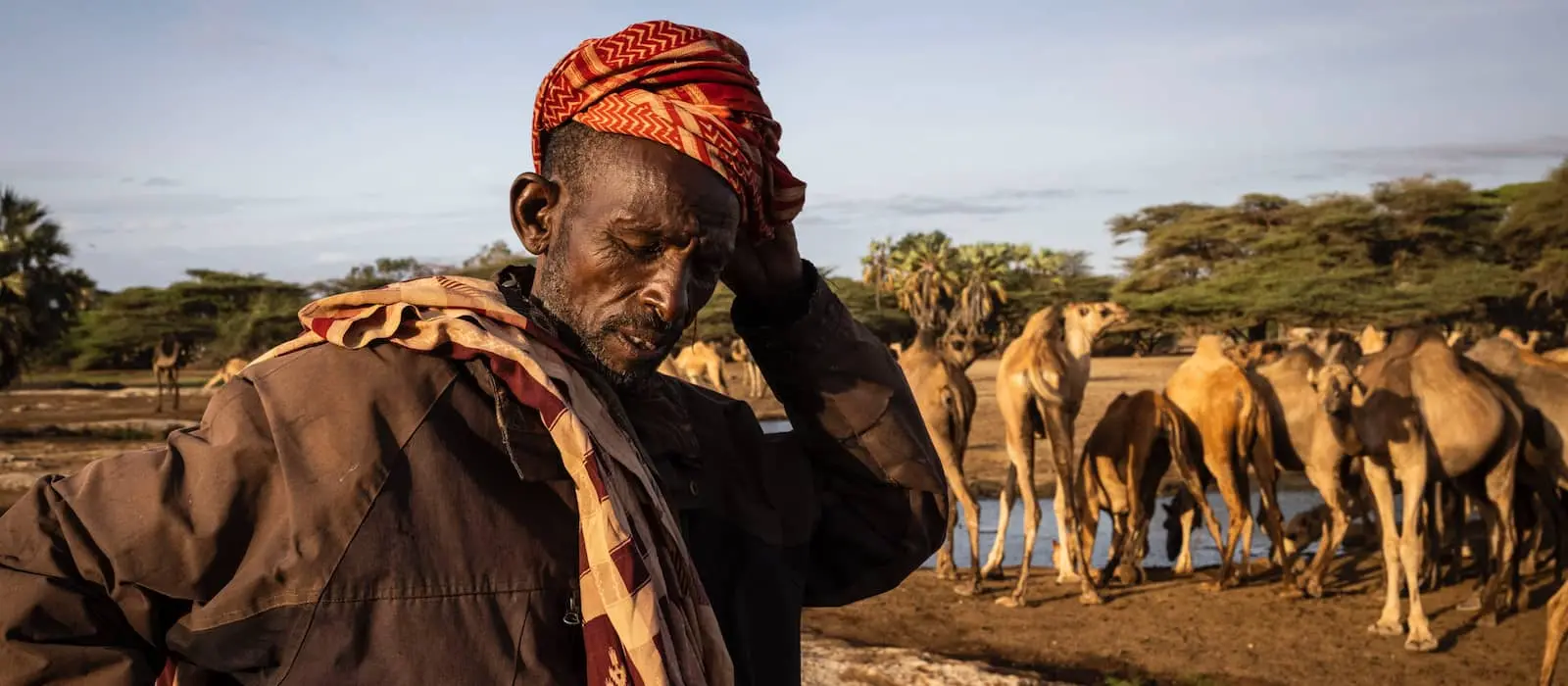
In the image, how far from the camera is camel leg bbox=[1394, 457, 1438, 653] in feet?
28.0

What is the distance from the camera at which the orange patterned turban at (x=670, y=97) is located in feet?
5.63

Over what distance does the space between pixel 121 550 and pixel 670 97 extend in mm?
823

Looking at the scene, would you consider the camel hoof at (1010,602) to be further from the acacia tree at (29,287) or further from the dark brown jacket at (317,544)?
the acacia tree at (29,287)

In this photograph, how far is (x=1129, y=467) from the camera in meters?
10.7

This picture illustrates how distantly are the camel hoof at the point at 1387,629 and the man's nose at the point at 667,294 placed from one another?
27.6ft

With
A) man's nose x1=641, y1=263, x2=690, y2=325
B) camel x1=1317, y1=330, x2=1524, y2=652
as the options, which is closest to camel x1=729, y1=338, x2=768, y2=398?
camel x1=1317, y1=330, x2=1524, y2=652

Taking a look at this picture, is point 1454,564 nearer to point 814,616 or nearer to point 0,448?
point 814,616

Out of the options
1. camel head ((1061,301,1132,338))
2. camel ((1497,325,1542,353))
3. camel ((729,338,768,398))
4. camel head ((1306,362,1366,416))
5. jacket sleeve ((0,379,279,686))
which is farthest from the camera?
camel ((729,338,768,398))

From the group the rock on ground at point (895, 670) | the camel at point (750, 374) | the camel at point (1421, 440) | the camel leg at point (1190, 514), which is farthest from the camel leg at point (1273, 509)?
the camel at point (750, 374)

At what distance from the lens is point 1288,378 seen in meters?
10.8

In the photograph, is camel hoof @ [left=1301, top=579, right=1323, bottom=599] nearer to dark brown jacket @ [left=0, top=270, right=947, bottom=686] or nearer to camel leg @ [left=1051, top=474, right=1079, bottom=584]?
camel leg @ [left=1051, top=474, right=1079, bottom=584]

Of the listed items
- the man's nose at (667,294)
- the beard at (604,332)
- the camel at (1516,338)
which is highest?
the man's nose at (667,294)

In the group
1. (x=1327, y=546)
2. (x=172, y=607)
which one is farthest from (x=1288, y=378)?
(x=172, y=607)

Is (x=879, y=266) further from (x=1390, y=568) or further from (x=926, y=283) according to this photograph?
(x=1390, y=568)
